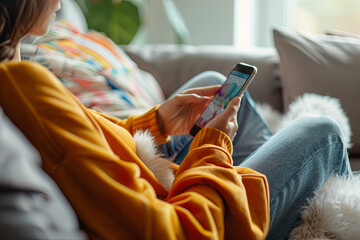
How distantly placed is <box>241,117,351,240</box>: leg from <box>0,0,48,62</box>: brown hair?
46cm

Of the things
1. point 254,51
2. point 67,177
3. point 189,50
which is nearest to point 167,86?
point 189,50

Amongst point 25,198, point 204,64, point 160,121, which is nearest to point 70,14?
point 204,64

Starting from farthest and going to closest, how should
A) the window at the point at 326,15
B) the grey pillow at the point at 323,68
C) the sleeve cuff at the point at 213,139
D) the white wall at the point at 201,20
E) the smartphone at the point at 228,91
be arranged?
the white wall at the point at 201,20
the window at the point at 326,15
the grey pillow at the point at 323,68
the smartphone at the point at 228,91
the sleeve cuff at the point at 213,139

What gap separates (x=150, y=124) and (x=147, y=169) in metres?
0.29

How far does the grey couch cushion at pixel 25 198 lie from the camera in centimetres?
45

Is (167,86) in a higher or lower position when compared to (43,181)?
lower

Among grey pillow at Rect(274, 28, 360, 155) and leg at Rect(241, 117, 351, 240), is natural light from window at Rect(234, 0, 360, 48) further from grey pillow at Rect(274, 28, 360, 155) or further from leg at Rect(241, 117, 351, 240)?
leg at Rect(241, 117, 351, 240)

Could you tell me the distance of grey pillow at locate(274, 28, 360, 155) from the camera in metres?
1.33

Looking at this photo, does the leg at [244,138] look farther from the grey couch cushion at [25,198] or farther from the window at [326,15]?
the window at [326,15]

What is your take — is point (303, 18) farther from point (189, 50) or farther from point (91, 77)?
point (91, 77)

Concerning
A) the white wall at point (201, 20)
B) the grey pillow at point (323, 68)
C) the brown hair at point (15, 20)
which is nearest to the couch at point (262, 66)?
the grey pillow at point (323, 68)

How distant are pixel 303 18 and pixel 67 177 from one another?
6.79 feet

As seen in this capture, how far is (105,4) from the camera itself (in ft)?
6.80

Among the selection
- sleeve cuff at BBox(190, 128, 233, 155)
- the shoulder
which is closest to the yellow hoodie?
the shoulder
